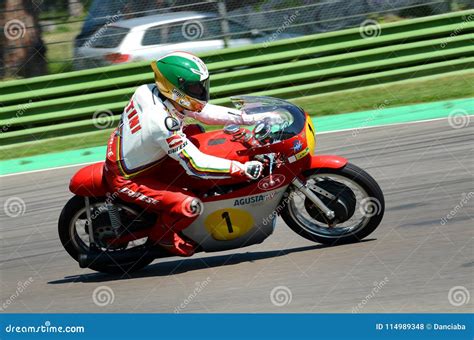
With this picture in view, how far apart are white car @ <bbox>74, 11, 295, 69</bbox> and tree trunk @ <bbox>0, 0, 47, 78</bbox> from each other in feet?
2.15

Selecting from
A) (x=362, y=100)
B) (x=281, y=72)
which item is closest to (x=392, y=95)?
(x=362, y=100)

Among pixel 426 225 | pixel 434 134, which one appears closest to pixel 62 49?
pixel 434 134

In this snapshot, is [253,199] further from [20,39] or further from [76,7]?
[20,39]

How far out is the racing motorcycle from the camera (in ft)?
21.5

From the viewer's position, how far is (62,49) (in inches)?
524

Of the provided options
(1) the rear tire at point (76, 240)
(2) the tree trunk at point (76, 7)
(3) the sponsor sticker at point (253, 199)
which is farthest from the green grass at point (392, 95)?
(1) the rear tire at point (76, 240)

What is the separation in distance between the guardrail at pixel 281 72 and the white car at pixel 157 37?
0.49ft

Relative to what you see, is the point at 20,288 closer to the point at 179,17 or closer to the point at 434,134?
the point at 434,134

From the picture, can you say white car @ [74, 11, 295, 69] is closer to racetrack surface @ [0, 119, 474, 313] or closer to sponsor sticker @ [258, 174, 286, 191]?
racetrack surface @ [0, 119, 474, 313]

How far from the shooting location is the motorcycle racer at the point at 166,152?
250 inches

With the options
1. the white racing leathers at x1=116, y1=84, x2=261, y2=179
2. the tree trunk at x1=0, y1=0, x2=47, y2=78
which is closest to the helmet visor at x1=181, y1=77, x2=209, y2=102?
the white racing leathers at x1=116, y1=84, x2=261, y2=179

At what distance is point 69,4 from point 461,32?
6.29 meters

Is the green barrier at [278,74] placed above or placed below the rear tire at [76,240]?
below

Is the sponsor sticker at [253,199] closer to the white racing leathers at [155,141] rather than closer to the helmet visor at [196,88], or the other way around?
the white racing leathers at [155,141]
